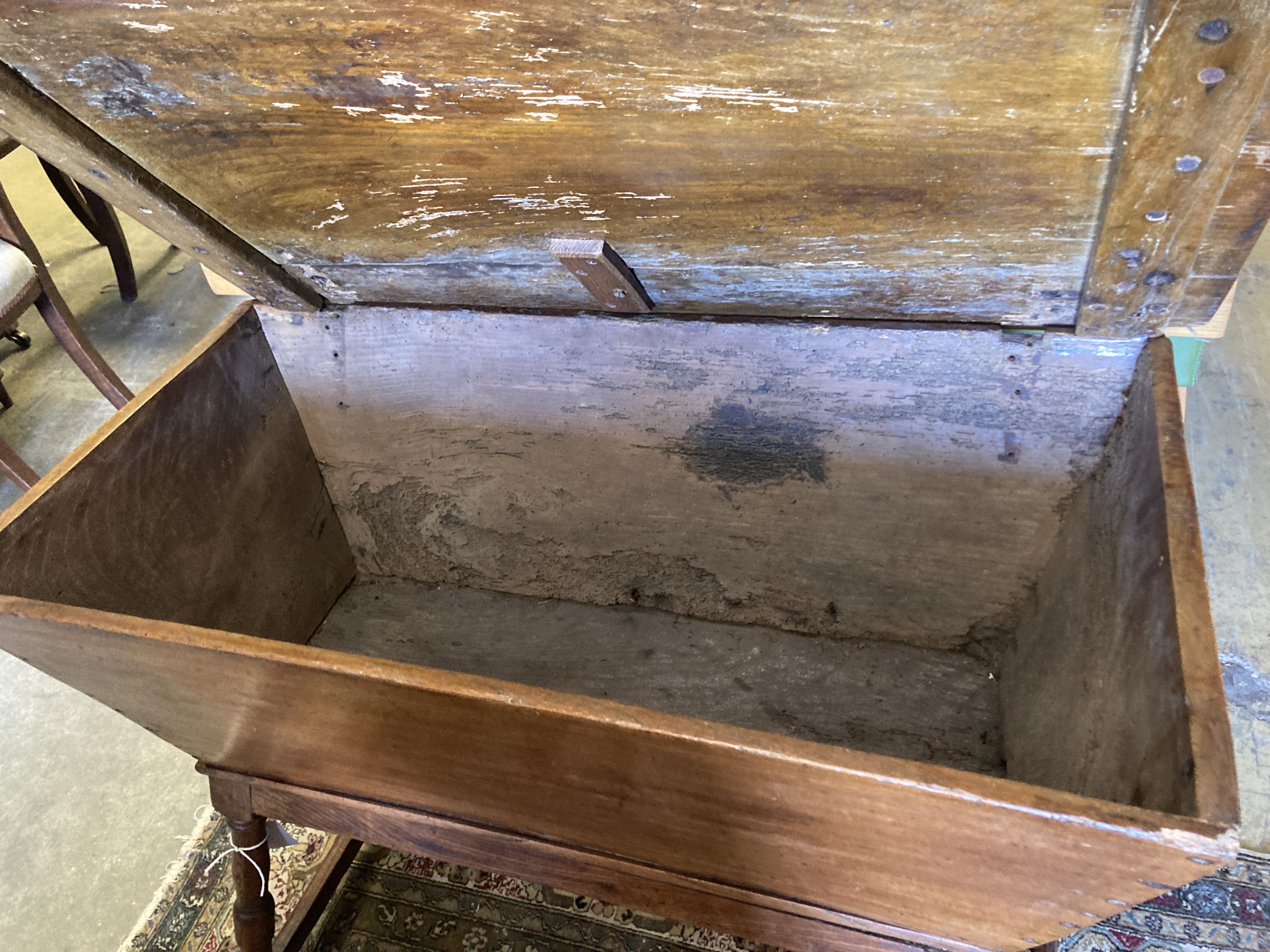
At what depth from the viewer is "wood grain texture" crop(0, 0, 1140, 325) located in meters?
0.66

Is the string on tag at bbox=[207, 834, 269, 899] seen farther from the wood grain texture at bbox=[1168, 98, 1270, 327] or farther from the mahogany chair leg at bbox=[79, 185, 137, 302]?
the mahogany chair leg at bbox=[79, 185, 137, 302]

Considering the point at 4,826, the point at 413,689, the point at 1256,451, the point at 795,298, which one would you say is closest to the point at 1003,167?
the point at 795,298

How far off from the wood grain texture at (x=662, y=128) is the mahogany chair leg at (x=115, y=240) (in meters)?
2.06

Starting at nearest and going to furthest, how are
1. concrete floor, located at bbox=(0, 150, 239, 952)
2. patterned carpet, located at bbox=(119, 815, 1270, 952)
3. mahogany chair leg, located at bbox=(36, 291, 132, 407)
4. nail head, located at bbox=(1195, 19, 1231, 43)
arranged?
1. nail head, located at bbox=(1195, 19, 1231, 43)
2. patterned carpet, located at bbox=(119, 815, 1270, 952)
3. concrete floor, located at bbox=(0, 150, 239, 952)
4. mahogany chair leg, located at bbox=(36, 291, 132, 407)

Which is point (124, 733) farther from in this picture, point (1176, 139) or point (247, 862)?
point (1176, 139)

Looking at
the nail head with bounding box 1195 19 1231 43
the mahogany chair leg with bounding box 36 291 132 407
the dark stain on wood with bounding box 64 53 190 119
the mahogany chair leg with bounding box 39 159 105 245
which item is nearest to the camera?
the nail head with bounding box 1195 19 1231 43

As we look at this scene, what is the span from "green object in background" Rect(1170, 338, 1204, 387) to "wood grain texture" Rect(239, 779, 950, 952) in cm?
70

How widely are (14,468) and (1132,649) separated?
2237mm

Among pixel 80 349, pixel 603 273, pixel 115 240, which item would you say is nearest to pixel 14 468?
pixel 80 349

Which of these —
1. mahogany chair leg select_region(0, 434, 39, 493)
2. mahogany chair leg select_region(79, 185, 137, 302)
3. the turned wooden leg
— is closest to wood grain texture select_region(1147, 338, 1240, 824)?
the turned wooden leg

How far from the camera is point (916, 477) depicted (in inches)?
48.7

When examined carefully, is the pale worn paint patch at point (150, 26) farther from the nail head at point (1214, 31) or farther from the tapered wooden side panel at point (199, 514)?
the nail head at point (1214, 31)

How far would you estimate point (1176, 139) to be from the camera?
0.67 m

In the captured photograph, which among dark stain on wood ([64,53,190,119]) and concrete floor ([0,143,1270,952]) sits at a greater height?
dark stain on wood ([64,53,190,119])
